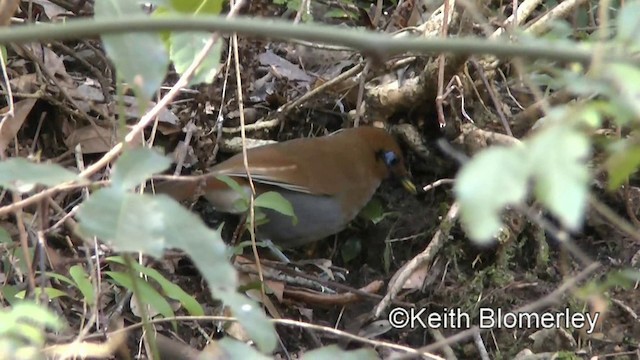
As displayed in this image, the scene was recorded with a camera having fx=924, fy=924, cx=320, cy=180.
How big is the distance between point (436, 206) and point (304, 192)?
68cm

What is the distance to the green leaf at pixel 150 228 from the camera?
101cm

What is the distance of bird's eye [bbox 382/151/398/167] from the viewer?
3.86 metres

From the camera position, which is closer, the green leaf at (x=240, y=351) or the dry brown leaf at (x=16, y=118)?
the green leaf at (x=240, y=351)

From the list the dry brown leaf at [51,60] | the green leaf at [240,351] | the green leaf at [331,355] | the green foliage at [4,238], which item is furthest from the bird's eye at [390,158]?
the green leaf at [240,351]

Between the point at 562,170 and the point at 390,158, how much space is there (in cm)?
325

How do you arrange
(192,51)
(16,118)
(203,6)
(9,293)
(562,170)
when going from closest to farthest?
(562,170) < (192,51) < (203,6) < (9,293) < (16,118)

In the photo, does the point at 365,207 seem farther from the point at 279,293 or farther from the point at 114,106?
the point at 114,106

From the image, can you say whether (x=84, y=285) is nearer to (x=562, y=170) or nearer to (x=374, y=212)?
(x=562, y=170)

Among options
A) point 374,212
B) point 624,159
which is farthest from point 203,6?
point 374,212

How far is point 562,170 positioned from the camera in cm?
65

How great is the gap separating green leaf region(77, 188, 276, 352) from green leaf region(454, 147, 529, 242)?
44 cm

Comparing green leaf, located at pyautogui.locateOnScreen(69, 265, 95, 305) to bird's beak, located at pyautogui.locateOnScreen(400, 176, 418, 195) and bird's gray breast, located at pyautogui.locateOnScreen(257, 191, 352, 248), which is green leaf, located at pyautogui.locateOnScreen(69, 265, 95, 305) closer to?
bird's gray breast, located at pyautogui.locateOnScreen(257, 191, 352, 248)

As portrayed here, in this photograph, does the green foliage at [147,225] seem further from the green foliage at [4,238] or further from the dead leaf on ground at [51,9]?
the dead leaf on ground at [51,9]

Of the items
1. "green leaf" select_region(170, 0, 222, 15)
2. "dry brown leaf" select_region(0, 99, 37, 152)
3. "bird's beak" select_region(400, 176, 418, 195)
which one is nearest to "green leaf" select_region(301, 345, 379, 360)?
"green leaf" select_region(170, 0, 222, 15)
